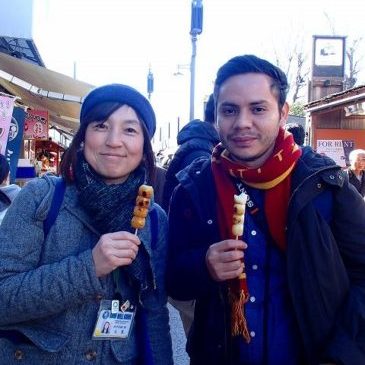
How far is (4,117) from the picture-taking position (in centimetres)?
655

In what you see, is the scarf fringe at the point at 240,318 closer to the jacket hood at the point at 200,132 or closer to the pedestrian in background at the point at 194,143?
the pedestrian in background at the point at 194,143

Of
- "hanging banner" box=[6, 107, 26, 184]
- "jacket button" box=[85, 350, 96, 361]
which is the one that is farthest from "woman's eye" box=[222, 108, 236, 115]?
"hanging banner" box=[6, 107, 26, 184]

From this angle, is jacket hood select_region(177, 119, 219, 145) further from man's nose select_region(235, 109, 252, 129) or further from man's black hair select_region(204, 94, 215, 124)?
man's nose select_region(235, 109, 252, 129)

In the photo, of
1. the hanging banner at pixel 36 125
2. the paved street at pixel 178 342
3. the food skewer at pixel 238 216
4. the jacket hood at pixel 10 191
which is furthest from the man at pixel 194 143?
the hanging banner at pixel 36 125

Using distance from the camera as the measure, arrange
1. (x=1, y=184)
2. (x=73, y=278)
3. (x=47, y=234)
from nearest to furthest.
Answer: (x=73, y=278)
(x=47, y=234)
(x=1, y=184)

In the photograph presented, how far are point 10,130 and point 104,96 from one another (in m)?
5.36

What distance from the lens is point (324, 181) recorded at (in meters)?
1.98

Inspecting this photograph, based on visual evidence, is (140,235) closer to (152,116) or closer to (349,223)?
(152,116)

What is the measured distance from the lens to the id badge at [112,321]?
2.00 m

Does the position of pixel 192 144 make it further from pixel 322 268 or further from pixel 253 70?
pixel 322 268

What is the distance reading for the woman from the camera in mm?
1878

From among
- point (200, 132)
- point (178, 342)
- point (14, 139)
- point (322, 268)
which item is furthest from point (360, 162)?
point (322, 268)

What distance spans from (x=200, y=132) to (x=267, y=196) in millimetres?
2153

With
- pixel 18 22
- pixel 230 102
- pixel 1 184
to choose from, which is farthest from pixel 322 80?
pixel 230 102
